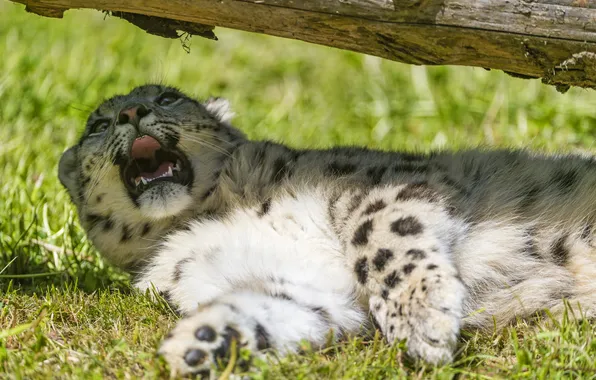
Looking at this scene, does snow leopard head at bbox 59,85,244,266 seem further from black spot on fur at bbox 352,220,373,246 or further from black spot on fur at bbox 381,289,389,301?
black spot on fur at bbox 381,289,389,301

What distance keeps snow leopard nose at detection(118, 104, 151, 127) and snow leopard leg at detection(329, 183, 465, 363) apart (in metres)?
1.14

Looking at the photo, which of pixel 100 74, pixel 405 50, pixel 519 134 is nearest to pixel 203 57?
→ pixel 100 74

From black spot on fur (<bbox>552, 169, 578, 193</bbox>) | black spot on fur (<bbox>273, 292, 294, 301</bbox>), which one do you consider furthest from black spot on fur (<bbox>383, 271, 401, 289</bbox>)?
black spot on fur (<bbox>552, 169, 578, 193</bbox>)

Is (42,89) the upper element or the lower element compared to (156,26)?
lower

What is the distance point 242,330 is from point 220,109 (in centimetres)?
188

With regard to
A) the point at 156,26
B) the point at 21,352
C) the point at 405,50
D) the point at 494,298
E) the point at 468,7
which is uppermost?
the point at 468,7

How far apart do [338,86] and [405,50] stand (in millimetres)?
4410

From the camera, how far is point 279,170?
13.7ft

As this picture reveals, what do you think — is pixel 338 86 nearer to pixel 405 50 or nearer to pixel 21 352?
pixel 405 50

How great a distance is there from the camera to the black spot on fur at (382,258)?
11.4 ft

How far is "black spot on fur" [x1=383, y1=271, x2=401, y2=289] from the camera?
3400 mm

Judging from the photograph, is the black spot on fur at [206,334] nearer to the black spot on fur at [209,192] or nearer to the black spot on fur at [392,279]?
the black spot on fur at [392,279]

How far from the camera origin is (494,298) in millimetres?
3709

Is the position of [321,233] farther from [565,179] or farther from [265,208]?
[565,179]
